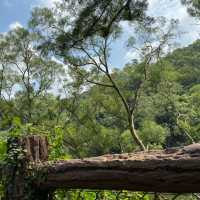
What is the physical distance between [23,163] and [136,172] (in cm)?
125

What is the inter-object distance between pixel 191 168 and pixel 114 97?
24.9m

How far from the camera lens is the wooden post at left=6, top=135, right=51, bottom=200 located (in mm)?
3609

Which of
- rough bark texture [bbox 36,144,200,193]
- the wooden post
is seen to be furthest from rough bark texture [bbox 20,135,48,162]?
rough bark texture [bbox 36,144,200,193]

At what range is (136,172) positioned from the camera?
2.74 m

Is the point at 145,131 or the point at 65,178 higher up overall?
the point at 145,131

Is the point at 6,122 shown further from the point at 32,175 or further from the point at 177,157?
the point at 177,157

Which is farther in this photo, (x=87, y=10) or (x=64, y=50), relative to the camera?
(x=64, y=50)

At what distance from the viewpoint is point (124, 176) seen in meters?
2.81

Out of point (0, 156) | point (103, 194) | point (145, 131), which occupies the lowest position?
point (103, 194)

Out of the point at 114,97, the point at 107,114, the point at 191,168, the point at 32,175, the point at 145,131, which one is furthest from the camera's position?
the point at 145,131

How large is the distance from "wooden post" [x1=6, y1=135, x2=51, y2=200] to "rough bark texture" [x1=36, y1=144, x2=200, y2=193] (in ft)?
0.74

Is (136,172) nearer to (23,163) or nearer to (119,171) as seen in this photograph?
(119,171)

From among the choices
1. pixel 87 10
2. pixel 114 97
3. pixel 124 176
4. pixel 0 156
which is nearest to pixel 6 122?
pixel 0 156

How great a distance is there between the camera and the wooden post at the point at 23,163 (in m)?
3.61
